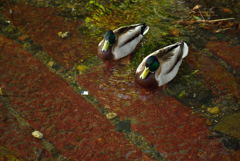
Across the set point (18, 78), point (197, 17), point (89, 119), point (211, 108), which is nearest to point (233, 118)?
point (211, 108)

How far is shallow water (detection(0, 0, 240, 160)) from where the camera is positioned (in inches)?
88.1

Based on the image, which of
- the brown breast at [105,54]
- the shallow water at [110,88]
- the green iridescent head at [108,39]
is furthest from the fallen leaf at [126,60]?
the green iridescent head at [108,39]

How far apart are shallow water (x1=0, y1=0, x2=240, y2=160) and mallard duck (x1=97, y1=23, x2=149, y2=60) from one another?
0.12 m

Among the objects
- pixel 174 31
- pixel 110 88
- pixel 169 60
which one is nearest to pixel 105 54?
pixel 110 88

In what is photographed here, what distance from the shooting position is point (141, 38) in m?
3.73

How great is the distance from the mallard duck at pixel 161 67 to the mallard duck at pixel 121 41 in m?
0.49

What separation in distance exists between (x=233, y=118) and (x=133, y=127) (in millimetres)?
1155

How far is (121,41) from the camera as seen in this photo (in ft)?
11.4

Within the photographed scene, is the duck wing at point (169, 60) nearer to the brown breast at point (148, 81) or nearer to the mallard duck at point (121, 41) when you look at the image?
the brown breast at point (148, 81)

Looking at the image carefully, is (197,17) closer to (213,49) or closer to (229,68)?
(213,49)

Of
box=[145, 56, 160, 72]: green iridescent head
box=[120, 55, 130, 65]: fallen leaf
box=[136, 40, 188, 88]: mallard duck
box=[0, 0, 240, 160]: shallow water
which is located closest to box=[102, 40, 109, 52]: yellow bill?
box=[0, 0, 240, 160]: shallow water

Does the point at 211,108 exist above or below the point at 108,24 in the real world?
below

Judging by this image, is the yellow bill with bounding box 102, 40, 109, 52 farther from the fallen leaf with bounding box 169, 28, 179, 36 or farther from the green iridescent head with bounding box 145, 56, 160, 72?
the fallen leaf with bounding box 169, 28, 179, 36

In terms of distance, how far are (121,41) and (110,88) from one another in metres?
0.94
